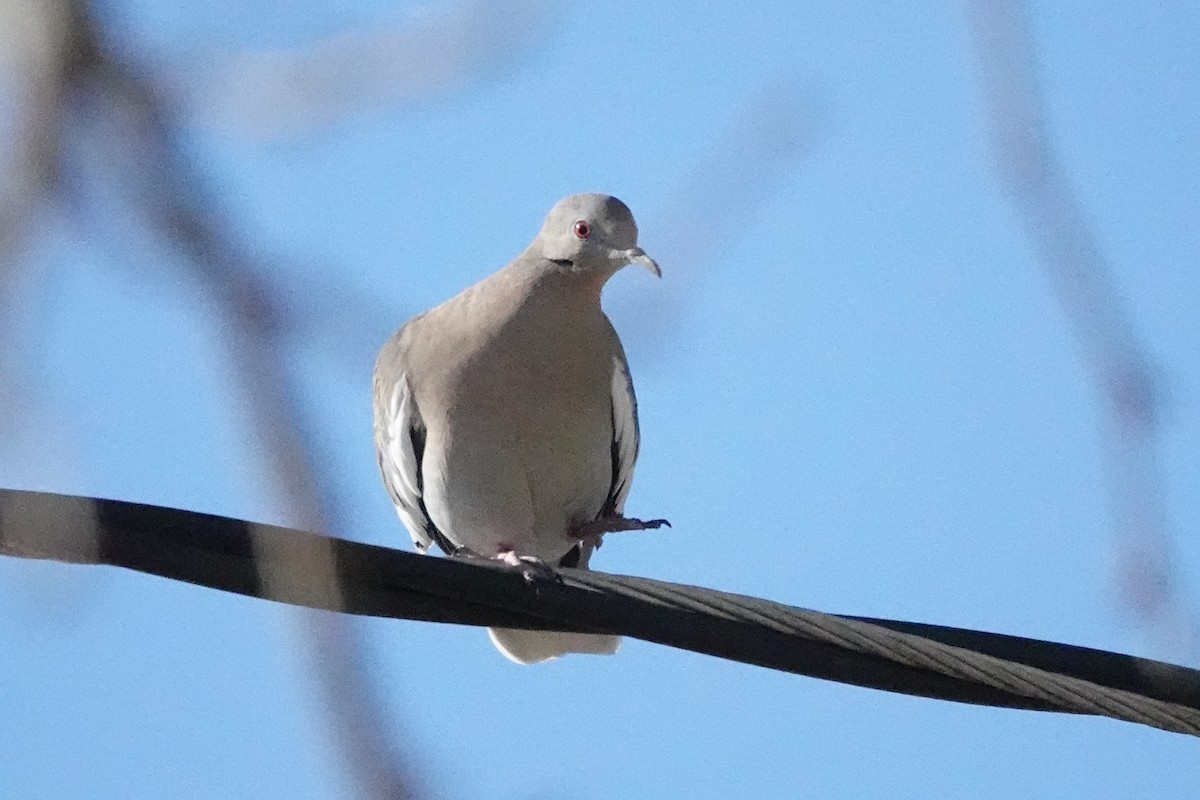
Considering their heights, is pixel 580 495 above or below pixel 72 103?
above

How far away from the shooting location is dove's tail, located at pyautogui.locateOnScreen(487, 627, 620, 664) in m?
5.89

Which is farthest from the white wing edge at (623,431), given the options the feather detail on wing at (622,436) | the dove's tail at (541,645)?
the dove's tail at (541,645)

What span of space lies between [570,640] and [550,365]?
104 cm

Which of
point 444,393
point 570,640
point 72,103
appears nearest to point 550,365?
point 444,393

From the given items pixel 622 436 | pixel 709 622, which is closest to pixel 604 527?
pixel 622 436

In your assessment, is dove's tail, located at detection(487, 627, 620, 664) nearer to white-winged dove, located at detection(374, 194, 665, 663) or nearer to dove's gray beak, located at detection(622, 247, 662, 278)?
white-winged dove, located at detection(374, 194, 665, 663)

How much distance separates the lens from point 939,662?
10.5 feet

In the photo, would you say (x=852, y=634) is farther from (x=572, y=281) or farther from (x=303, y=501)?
(x=572, y=281)

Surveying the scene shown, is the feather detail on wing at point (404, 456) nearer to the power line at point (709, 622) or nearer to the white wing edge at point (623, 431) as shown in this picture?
the white wing edge at point (623, 431)

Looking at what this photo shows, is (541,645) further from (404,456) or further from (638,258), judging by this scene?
(638,258)

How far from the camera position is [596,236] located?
6.11 m

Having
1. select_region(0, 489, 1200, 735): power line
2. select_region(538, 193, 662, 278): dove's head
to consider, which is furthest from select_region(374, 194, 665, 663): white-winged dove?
select_region(0, 489, 1200, 735): power line

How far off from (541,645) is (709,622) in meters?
2.91

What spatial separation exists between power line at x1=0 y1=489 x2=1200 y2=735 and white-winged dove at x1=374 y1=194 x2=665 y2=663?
7.07 ft
